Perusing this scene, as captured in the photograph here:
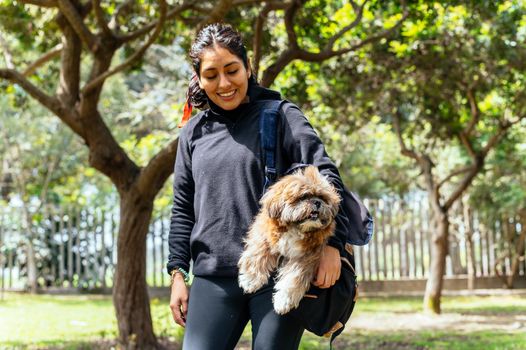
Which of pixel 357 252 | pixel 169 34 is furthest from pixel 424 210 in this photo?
pixel 169 34

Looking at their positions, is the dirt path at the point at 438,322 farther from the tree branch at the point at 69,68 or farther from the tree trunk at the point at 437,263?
the tree branch at the point at 69,68

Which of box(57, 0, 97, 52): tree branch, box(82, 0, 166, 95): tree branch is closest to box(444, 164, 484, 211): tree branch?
box(82, 0, 166, 95): tree branch

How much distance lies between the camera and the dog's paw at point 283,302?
2.74 m

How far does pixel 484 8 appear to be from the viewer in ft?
31.8

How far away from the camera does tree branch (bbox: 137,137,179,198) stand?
760 cm

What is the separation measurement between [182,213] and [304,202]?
30.8 inches

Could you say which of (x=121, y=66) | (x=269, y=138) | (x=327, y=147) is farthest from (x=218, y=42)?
(x=327, y=147)

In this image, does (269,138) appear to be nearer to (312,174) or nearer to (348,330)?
(312,174)

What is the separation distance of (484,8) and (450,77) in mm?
1863

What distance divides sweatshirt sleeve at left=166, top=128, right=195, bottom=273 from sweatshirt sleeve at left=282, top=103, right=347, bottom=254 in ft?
1.60

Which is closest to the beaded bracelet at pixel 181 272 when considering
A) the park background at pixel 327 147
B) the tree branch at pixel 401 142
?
the park background at pixel 327 147

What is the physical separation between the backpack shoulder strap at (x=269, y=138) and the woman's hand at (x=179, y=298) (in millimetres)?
568

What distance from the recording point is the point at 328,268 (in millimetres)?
2760

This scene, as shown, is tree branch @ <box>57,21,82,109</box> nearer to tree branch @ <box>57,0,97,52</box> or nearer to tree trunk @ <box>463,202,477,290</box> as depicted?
tree branch @ <box>57,0,97,52</box>
